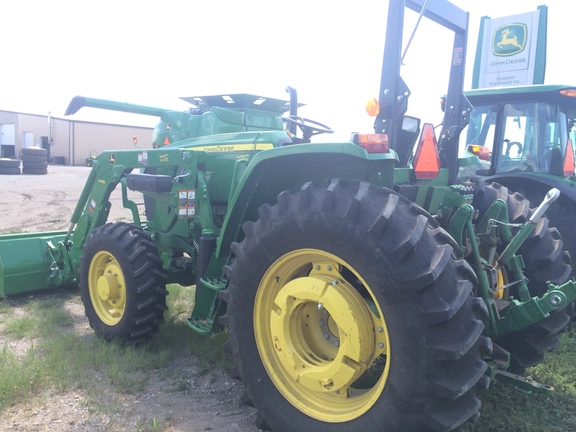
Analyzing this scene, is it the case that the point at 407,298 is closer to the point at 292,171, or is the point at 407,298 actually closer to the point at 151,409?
the point at 292,171

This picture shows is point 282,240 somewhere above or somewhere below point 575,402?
above

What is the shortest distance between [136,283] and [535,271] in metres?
2.88

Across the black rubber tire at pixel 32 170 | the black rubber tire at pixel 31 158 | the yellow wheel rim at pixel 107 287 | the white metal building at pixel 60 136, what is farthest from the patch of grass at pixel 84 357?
the white metal building at pixel 60 136

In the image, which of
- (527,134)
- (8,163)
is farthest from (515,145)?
(8,163)

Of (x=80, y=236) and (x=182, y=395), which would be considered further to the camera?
(x=80, y=236)

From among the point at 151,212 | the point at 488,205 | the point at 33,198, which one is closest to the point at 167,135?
the point at 151,212

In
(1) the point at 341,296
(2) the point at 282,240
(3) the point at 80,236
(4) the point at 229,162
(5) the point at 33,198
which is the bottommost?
(5) the point at 33,198

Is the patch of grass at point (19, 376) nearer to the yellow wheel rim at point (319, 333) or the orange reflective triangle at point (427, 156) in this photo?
the yellow wheel rim at point (319, 333)

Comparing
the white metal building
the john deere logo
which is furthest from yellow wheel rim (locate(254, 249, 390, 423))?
the white metal building

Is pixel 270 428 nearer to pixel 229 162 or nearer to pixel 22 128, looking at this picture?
pixel 229 162

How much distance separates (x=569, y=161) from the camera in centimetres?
616

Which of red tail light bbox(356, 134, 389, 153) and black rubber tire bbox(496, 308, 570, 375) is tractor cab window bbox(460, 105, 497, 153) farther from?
red tail light bbox(356, 134, 389, 153)

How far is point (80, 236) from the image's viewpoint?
5.11m

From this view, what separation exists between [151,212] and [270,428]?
114 inches
